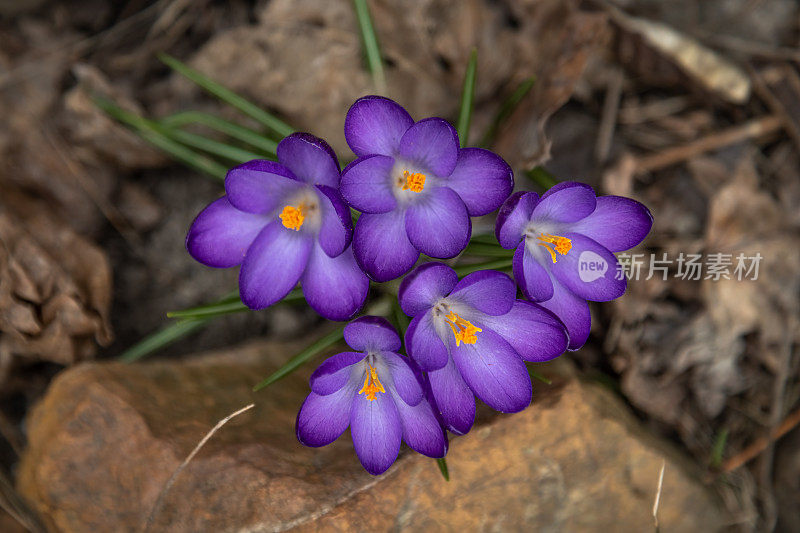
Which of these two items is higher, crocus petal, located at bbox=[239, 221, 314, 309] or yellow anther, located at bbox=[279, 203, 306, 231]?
yellow anther, located at bbox=[279, 203, 306, 231]

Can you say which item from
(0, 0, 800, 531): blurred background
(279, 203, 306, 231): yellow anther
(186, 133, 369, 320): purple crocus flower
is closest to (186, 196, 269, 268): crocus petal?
(186, 133, 369, 320): purple crocus flower

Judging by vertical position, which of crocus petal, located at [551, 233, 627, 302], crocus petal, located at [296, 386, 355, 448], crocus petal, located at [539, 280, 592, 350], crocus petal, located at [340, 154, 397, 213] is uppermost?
crocus petal, located at [340, 154, 397, 213]

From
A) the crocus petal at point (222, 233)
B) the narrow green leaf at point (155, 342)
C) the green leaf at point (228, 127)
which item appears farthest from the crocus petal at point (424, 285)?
the narrow green leaf at point (155, 342)

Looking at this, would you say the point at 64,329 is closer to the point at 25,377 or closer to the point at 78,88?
the point at 25,377

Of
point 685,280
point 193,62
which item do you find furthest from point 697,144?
point 193,62

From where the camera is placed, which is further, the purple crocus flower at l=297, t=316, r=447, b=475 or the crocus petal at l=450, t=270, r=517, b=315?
the purple crocus flower at l=297, t=316, r=447, b=475

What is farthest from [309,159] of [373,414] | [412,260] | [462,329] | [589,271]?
[589,271]

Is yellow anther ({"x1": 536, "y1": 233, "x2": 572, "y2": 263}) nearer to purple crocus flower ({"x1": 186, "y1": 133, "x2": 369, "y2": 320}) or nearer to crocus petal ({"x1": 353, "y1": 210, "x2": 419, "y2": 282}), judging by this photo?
crocus petal ({"x1": 353, "y1": 210, "x2": 419, "y2": 282})
